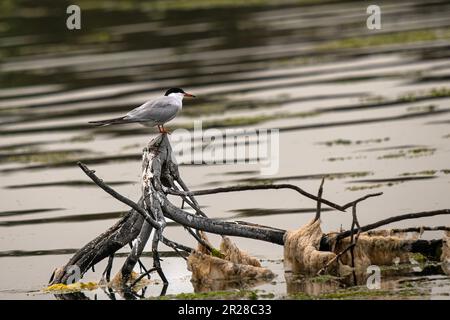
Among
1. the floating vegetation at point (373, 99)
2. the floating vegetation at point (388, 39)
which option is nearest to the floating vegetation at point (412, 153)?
the floating vegetation at point (373, 99)

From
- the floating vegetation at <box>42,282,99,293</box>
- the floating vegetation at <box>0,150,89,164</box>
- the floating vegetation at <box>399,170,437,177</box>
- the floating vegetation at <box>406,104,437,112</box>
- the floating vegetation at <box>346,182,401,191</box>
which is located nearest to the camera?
the floating vegetation at <box>42,282,99,293</box>

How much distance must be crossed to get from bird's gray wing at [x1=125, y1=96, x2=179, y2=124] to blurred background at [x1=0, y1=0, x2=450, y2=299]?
1.71 metres

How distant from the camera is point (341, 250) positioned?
1313cm

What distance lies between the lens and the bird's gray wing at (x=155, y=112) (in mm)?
13945

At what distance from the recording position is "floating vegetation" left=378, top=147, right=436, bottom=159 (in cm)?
1910

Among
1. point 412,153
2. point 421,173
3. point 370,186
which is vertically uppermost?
point 412,153

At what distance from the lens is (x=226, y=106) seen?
24.5 m

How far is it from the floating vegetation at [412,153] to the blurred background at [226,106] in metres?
0.03

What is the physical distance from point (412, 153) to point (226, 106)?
19.8ft

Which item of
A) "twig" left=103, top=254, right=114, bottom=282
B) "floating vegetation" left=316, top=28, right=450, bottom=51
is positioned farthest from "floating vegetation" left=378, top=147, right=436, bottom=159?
"floating vegetation" left=316, top=28, right=450, bottom=51

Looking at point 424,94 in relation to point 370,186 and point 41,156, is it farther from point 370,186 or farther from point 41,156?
point 41,156

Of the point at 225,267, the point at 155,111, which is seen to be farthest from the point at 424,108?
the point at 225,267

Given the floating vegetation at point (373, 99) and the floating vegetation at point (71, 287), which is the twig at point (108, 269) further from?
the floating vegetation at point (373, 99)

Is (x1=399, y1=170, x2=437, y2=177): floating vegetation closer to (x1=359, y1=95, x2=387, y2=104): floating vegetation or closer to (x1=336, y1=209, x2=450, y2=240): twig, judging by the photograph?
(x1=336, y1=209, x2=450, y2=240): twig
